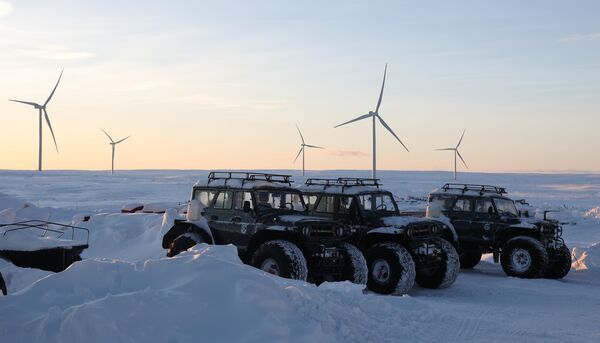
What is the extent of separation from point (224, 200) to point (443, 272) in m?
4.72

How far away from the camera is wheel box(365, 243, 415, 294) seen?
44.6 ft

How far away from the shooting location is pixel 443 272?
14758mm

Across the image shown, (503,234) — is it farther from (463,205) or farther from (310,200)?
(310,200)

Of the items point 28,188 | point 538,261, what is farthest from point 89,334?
point 28,188

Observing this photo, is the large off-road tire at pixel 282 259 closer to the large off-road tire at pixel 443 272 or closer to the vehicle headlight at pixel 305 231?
the vehicle headlight at pixel 305 231

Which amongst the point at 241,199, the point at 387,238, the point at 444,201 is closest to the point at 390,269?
the point at 387,238

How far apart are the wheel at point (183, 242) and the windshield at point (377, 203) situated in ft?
11.6

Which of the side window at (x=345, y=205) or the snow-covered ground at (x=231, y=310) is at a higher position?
the side window at (x=345, y=205)

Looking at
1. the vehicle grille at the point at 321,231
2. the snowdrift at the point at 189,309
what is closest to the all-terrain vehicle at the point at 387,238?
the vehicle grille at the point at 321,231

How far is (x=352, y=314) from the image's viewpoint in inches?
378

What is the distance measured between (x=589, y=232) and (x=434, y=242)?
56.1 feet

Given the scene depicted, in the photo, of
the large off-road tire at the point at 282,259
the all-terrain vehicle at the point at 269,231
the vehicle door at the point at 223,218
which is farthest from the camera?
the vehicle door at the point at 223,218

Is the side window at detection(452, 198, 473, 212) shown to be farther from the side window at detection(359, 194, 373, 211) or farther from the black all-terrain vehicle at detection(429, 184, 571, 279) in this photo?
the side window at detection(359, 194, 373, 211)

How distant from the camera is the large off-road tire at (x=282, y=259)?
40.5ft
